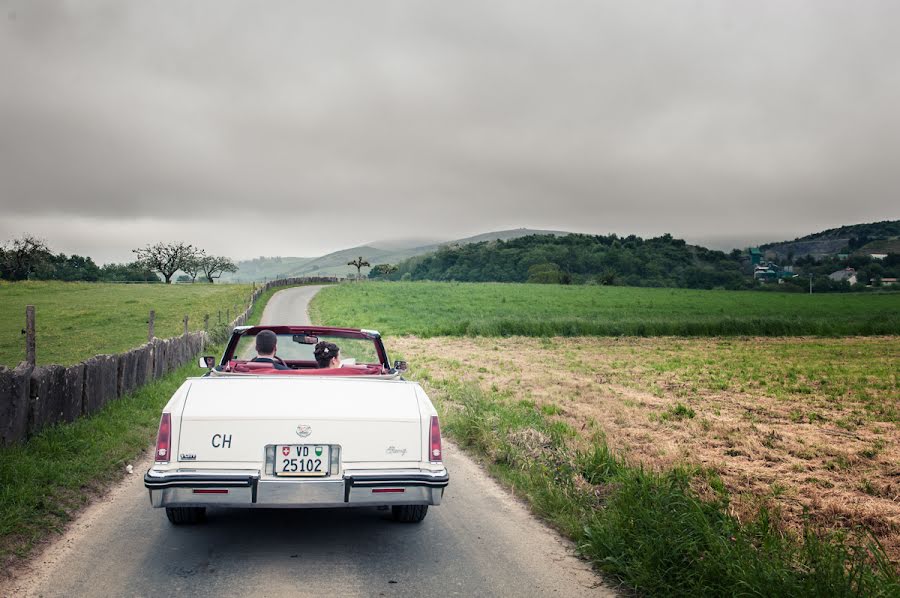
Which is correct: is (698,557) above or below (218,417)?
below

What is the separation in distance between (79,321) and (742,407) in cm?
3309

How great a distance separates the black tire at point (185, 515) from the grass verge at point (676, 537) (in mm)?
3074

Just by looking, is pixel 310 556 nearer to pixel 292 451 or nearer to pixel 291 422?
pixel 292 451

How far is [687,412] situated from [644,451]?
3.85 meters

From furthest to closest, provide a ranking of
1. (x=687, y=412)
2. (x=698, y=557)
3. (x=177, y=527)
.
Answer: (x=687, y=412) < (x=177, y=527) < (x=698, y=557)

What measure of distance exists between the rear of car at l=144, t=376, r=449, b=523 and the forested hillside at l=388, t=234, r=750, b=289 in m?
111

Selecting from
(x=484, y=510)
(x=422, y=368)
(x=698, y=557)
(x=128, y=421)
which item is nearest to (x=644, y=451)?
(x=484, y=510)

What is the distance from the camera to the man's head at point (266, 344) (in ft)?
22.1

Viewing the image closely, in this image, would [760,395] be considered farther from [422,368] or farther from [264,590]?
[264,590]

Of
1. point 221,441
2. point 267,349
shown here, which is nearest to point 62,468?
point 267,349

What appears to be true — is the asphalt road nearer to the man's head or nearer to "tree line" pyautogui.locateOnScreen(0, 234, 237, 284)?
the man's head

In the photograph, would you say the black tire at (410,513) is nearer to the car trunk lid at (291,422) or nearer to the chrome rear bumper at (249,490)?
the car trunk lid at (291,422)

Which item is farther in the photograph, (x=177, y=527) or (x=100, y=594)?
(x=177, y=527)

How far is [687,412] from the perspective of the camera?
40.0 feet
